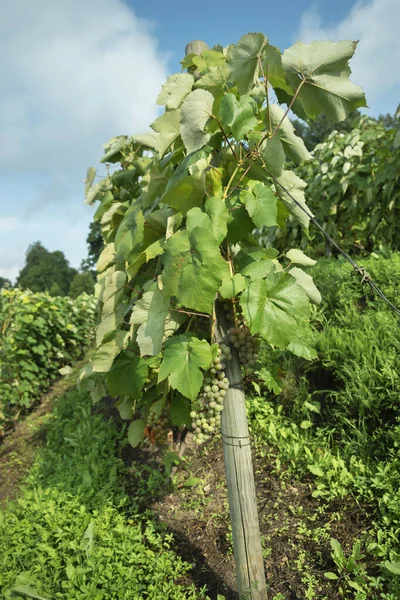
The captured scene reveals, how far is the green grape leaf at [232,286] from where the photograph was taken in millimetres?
1343

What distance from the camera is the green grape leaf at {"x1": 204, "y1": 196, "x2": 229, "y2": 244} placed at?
130 centimetres

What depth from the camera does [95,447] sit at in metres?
3.53

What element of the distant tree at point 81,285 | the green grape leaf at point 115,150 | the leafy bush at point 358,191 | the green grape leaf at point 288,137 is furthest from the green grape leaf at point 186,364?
the distant tree at point 81,285

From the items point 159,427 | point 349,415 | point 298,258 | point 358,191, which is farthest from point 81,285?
point 298,258

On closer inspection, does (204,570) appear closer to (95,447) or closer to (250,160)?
(95,447)

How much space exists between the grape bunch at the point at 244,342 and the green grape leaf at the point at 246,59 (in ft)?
2.70

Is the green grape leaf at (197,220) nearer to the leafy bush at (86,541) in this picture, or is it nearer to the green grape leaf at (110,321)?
the green grape leaf at (110,321)

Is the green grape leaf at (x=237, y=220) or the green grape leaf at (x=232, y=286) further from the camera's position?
the green grape leaf at (x=237, y=220)

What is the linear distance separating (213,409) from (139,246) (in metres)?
0.75

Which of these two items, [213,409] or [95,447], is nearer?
[213,409]

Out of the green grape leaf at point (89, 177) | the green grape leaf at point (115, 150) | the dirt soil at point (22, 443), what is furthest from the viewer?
the dirt soil at point (22, 443)

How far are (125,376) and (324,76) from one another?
134cm

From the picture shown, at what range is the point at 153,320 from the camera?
4.92ft

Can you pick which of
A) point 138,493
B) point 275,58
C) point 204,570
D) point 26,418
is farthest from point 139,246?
point 26,418
